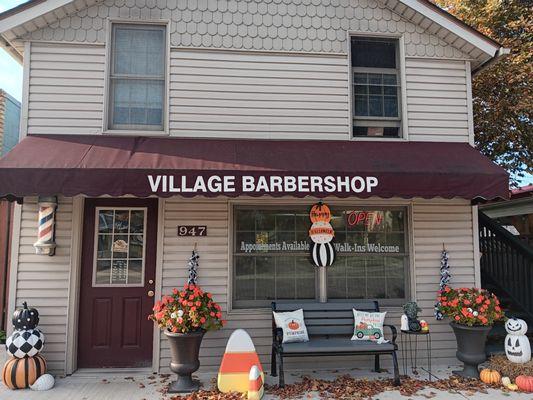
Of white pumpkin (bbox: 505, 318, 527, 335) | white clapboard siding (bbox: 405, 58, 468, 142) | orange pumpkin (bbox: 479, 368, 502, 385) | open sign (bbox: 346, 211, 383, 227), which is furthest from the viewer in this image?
white clapboard siding (bbox: 405, 58, 468, 142)

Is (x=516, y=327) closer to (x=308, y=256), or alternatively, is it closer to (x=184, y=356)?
(x=308, y=256)

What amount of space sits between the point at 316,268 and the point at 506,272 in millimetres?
4079

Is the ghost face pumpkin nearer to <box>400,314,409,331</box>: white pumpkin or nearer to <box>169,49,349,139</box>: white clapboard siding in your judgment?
<box>400,314,409,331</box>: white pumpkin

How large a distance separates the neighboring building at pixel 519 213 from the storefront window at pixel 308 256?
4.62 m

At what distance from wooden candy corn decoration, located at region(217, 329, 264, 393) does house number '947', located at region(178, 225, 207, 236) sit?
168 centimetres

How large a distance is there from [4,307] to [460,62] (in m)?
8.93

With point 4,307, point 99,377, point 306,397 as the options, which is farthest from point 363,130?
point 4,307

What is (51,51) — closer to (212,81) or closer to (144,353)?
(212,81)

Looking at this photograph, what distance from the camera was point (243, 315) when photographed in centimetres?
658

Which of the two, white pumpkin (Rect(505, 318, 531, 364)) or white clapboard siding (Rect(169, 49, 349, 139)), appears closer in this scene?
white pumpkin (Rect(505, 318, 531, 364))

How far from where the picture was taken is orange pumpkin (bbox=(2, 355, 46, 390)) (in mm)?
5570

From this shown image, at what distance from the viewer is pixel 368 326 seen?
6.28 meters

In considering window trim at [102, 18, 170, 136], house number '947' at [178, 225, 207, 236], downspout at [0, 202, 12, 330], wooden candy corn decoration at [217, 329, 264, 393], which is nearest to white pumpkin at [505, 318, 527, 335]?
wooden candy corn decoration at [217, 329, 264, 393]

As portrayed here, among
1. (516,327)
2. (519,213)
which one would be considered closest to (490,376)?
(516,327)
